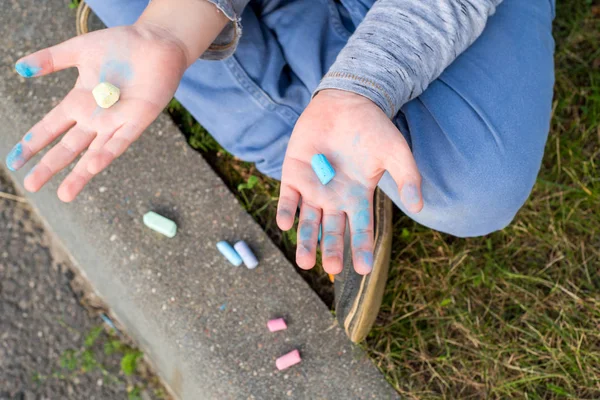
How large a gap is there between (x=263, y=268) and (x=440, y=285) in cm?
72

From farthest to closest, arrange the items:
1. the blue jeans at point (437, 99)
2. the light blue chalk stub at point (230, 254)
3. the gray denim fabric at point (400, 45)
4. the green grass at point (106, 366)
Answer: the green grass at point (106, 366) → the light blue chalk stub at point (230, 254) → the blue jeans at point (437, 99) → the gray denim fabric at point (400, 45)

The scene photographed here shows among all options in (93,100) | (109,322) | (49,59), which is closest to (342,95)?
(93,100)

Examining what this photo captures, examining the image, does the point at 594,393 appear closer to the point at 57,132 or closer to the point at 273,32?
the point at 273,32

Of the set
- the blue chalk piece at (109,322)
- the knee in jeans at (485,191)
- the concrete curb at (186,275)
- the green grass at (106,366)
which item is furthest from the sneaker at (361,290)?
the blue chalk piece at (109,322)

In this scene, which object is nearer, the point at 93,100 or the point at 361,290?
the point at 93,100

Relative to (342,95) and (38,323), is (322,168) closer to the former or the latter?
(342,95)

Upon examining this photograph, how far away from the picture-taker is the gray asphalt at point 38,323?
245 centimetres

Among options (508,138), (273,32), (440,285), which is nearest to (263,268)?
(440,285)

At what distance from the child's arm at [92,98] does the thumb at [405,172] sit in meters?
0.66

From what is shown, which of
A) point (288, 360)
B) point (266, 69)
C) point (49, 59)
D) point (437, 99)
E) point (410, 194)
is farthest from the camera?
point (288, 360)

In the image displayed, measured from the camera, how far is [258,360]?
2107 mm

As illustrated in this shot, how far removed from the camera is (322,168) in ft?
4.85

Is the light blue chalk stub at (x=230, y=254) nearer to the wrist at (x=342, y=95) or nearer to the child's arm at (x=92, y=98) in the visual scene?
the child's arm at (x=92, y=98)

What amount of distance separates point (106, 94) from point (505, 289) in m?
1.67
